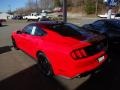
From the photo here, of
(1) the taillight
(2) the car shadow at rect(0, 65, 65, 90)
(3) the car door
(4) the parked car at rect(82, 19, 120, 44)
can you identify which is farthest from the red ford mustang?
(4) the parked car at rect(82, 19, 120, 44)

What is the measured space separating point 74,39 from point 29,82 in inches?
63.8

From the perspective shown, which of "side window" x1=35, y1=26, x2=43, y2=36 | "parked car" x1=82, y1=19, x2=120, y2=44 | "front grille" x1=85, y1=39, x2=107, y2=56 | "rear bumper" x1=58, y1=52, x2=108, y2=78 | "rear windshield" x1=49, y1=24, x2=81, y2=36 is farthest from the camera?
"parked car" x1=82, y1=19, x2=120, y2=44

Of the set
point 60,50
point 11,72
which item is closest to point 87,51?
point 60,50

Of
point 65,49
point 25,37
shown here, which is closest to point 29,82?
point 65,49

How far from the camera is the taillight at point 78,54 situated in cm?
544

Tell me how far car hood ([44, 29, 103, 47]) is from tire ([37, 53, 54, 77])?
21.1 inches

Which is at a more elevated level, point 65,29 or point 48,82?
point 65,29

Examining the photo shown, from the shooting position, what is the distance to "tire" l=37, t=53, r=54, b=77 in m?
6.30

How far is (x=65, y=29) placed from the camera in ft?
23.1

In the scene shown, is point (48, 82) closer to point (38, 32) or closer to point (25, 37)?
point (38, 32)

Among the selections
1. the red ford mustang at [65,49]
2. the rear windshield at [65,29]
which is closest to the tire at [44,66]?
the red ford mustang at [65,49]

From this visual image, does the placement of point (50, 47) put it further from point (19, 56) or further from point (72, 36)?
point (19, 56)

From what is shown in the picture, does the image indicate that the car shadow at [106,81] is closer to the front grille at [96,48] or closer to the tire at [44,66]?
the front grille at [96,48]

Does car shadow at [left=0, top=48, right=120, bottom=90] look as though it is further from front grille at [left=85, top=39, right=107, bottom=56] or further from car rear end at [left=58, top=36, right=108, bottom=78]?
front grille at [left=85, top=39, right=107, bottom=56]
